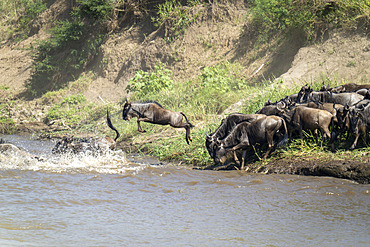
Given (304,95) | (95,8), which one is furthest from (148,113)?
(95,8)

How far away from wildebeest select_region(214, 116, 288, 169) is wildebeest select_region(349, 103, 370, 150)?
1047 millimetres

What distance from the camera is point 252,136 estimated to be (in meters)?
7.42

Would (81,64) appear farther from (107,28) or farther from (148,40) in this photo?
(148,40)

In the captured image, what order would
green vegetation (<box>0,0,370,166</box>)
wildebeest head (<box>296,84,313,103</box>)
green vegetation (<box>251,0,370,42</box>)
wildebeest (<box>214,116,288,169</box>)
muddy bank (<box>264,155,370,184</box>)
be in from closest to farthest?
muddy bank (<box>264,155,370,184</box>)
wildebeest (<box>214,116,288,169</box>)
wildebeest head (<box>296,84,313,103</box>)
green vegetation (<box>0,0,370,166</box>)
green vegetation (<box>251,0,370,42</box>)

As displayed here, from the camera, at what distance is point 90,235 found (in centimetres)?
406

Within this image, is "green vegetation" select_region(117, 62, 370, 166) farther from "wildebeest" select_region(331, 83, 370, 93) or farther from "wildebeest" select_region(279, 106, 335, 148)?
"wildebeest" select_region(331, 83, 370, 93)

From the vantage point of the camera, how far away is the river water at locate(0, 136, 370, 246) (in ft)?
13.3

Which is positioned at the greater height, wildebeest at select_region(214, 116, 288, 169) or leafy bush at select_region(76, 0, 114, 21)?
leafy bush at select_region(76, 0, 114, 21)

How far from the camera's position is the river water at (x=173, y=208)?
13.3 ft

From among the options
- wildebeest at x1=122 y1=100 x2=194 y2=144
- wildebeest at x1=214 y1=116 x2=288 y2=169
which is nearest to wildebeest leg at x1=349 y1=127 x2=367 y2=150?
wildebeest at x1=214 y1=116 x2=288 y2=169

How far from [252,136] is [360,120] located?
168 cm

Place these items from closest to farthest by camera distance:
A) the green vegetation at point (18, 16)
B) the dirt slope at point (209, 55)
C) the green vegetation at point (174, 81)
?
the green vegetation at point (174, 81) → the dirt slope at point (209, 55) → the green vegetation at point (18, 16)

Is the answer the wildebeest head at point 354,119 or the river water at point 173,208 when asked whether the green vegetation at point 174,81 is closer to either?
the wildebeest head at point 354,119

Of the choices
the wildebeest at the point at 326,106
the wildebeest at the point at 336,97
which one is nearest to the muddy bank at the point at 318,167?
the wildebeest at the point at 326,106
